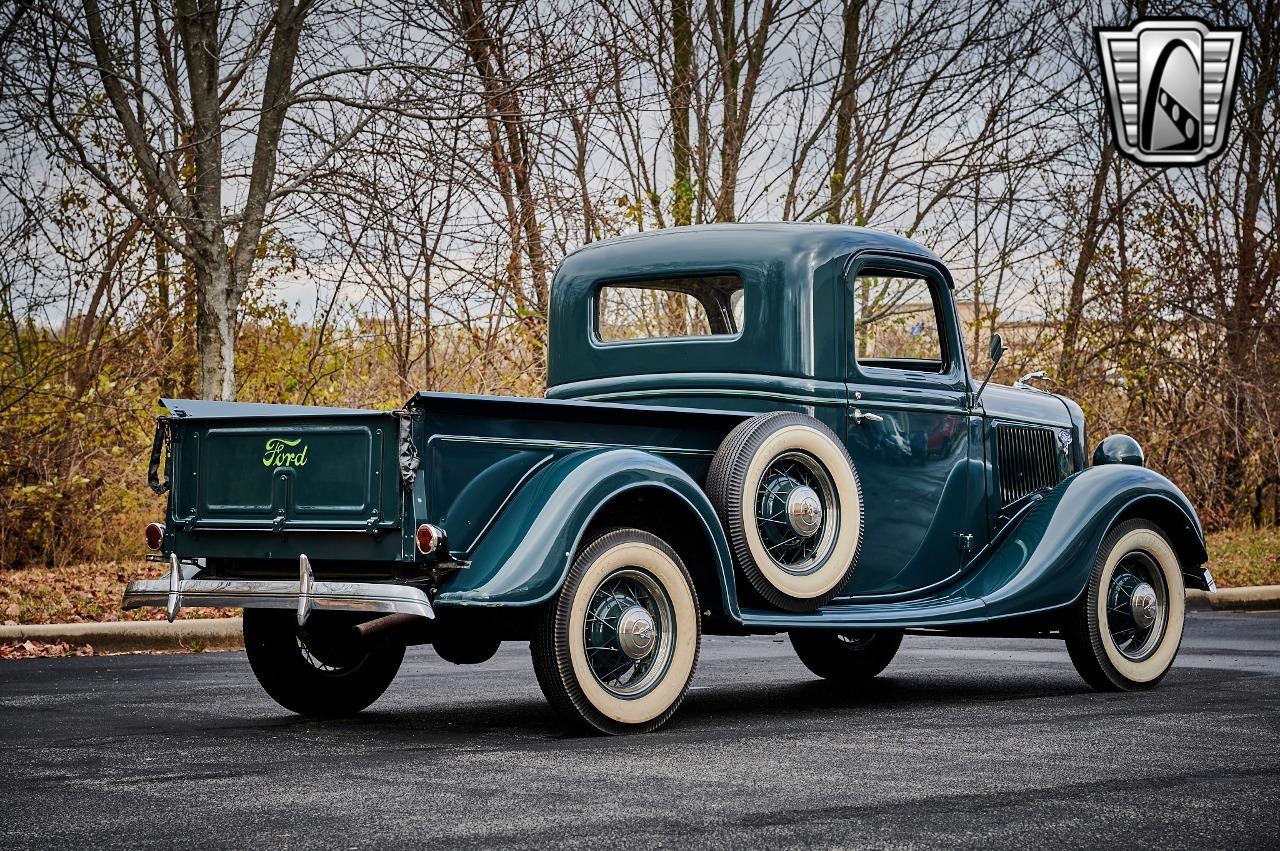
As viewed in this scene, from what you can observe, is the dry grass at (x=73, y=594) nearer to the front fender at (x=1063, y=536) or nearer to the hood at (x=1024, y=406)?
the hood at (x=1024, y=406)

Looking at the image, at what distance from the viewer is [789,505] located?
21.7 feet

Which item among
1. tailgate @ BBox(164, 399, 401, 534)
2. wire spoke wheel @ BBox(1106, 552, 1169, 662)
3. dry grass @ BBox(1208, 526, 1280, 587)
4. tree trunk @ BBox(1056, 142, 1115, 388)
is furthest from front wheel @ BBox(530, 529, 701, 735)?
tree trunk @ BBox(1056, 142, 1115, 388)

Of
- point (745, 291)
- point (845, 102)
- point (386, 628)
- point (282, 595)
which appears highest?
point (845, 102)

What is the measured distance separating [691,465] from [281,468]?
5.66 feet

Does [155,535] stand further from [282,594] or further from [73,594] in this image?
[73,594]

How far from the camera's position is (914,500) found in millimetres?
7531

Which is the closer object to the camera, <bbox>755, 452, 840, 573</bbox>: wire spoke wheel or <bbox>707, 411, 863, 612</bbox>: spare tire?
<bbox>707, 411, 863, 612</bbox>: spare tire

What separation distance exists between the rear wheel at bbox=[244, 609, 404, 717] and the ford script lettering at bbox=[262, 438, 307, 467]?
93 centimetres

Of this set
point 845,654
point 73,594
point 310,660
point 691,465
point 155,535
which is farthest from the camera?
point 73,594

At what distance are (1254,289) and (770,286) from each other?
41.9 ft

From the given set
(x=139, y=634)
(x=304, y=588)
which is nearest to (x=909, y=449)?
(x=304, y=588)

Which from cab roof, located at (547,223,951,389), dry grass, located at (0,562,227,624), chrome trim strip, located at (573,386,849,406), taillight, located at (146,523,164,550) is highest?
cab roof, located at (547,223,951,389)

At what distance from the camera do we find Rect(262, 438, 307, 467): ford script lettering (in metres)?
5.96

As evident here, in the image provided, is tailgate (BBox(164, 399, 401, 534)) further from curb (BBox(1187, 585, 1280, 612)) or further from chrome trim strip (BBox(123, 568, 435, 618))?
curb (BBox(1187, 585, 1280, 612))
